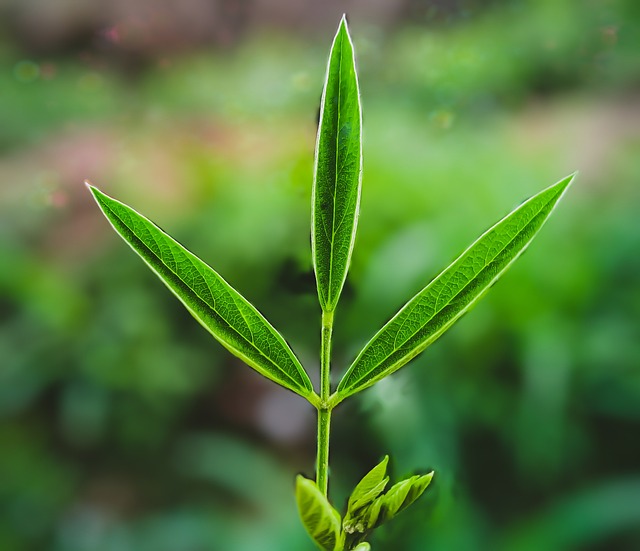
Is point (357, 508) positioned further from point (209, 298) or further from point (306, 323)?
point (306, 323)

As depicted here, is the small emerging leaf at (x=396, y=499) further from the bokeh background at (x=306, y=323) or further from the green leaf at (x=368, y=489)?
the bokeh background at (x=306, y=323)

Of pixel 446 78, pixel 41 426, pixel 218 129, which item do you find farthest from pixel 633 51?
pixel 41 426

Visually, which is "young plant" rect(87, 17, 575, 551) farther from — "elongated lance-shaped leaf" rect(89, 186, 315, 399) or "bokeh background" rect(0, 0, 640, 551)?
"bokeh background" rect(0, 0, 640, 551)

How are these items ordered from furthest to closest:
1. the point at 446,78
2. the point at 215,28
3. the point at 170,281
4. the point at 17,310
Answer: the point at 215,28 → the point at 446,78 → the point at 17,310 → the point at 170,281

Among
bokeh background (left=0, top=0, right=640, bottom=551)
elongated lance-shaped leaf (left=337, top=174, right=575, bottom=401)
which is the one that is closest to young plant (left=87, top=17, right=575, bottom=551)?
elongated lance-shaped leaf (left=337, top=174, right=575, bottom=401)

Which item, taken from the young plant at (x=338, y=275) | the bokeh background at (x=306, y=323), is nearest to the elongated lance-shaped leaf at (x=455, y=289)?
the young plant at (x=338, y=275)

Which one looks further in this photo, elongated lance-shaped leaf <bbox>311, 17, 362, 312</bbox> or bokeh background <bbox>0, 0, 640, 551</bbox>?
bokeh background <bbox>0, 0, 640, 551</bbox>

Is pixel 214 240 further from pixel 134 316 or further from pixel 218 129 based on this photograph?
pixel 218 129
